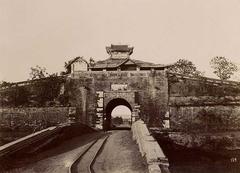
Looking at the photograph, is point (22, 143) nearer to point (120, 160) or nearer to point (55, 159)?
point (55, 159)

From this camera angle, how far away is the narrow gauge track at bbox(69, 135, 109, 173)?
10609mm

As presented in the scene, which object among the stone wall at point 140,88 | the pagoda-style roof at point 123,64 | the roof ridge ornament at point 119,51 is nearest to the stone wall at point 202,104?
the stone wall at point 140,88

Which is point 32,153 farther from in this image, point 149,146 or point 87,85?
point 87,85

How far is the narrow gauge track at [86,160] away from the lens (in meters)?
10.6

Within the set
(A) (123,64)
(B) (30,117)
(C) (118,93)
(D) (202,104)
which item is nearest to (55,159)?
(C) (118,93)

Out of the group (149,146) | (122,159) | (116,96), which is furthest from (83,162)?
(116,96)

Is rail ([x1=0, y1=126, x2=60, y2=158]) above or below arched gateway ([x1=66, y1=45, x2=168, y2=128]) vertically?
below

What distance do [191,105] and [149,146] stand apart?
1673 cm

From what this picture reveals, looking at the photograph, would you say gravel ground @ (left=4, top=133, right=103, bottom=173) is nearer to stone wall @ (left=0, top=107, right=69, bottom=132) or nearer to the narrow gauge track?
the narrow gauge track

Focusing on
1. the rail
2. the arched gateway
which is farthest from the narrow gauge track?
the arched gateway

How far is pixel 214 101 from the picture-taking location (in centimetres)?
2731

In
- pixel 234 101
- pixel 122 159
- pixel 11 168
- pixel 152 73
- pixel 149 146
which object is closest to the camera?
pixel 11 168

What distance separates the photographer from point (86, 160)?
12273 mm

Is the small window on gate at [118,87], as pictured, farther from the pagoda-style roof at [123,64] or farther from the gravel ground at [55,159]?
the gravel ground at [55,159]
